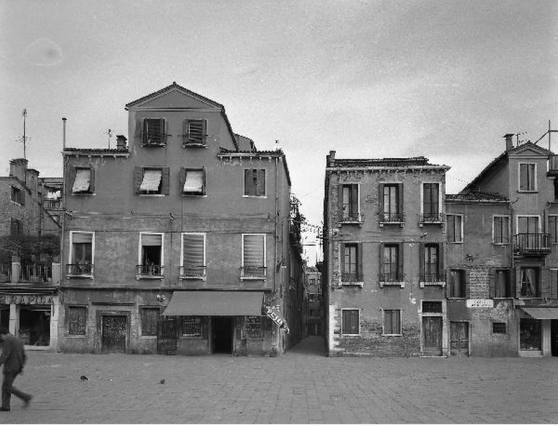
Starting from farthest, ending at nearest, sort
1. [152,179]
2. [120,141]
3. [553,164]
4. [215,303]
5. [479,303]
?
[553,164] → [120,141] → [479,303] → [152,179] → [215,303]

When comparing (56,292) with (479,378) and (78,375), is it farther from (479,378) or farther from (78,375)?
(479,378)

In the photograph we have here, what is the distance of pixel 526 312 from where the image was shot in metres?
37.1

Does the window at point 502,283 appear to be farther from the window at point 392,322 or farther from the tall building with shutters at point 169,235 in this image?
the tall building with shutters at point 169,235

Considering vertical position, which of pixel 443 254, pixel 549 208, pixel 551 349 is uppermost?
pixel 549 208

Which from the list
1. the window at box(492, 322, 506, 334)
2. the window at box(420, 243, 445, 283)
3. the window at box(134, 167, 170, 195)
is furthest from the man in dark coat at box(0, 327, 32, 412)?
the window at box(492, 322, 506, 334)

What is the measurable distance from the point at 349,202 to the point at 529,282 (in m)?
12.3

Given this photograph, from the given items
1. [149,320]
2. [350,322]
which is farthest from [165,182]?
[350,322]

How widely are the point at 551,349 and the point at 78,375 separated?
28274mm

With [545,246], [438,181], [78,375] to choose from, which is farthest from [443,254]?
[78,375]

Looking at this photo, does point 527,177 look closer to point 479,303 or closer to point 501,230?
point 501,230

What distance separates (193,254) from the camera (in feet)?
116

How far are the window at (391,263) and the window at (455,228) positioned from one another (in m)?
3.78

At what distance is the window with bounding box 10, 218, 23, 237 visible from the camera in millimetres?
47188

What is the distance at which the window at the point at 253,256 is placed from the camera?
34969 millimetres
